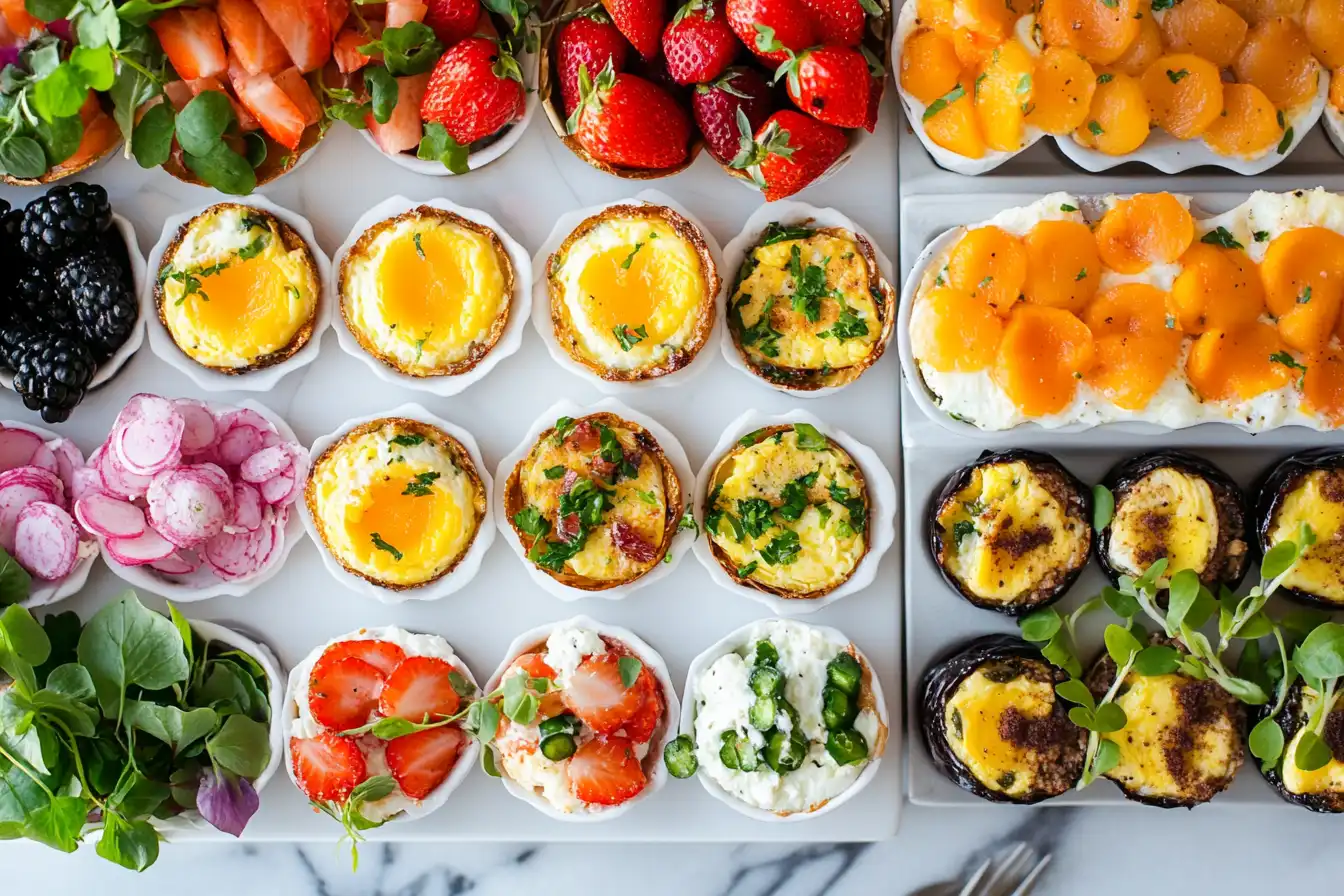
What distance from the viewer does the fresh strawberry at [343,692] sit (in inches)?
87.2

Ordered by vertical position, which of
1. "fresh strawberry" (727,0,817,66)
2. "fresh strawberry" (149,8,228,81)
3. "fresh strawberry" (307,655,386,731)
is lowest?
"fresh strawberry" (307,655,386,731)

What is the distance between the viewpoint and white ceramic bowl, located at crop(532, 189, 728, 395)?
7.63ft

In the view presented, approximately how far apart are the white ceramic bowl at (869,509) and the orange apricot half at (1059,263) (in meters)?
0.49

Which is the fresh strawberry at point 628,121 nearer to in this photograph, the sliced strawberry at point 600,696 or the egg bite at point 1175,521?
the sliced strawberry at point 600,696

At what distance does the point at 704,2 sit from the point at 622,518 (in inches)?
43.2

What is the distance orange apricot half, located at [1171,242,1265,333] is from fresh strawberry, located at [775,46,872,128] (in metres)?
0.75

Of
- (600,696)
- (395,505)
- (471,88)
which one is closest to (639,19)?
(471,88)

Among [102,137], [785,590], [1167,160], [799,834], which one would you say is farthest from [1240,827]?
[102,137]

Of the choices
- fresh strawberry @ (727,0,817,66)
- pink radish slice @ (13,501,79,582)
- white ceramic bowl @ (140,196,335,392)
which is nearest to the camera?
fresh strawberry @ (727,0,817,66)

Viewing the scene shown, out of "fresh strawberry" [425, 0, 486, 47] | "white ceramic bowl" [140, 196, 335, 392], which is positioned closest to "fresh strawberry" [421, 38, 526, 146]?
"fresh strawberry" [425, 0, 486, 47]

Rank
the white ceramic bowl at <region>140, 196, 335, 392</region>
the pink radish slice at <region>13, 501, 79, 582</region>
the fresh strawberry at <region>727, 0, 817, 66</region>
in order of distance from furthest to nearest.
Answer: the white ceramic bowl at <region>140, 196, 335, 392</region> < the pink radish slice at <region>13, 501, 79, 582</region> < the fresh strawberry at <region>727, 0, 817, 66</region>

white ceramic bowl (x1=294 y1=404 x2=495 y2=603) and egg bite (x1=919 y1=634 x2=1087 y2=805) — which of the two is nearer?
egg bite (x1=919 y1=634 x2=1087 y2=805)

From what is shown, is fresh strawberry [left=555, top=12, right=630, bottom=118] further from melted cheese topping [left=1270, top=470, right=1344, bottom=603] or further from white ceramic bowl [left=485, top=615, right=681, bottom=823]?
melted cheese topping [left=1270, top=470, right=1344, bottom=603]

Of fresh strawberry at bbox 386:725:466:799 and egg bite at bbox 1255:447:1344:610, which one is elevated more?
egg bite at bbox 1255:447:1344:610
